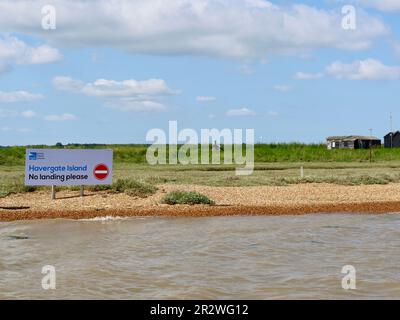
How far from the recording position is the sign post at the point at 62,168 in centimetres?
2153

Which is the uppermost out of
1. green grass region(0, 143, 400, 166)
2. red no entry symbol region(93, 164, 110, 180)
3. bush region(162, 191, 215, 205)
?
green grass region(0, 143, 400, 166)

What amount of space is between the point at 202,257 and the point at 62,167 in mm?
10644

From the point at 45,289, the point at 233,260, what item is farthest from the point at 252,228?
the point at 45,289

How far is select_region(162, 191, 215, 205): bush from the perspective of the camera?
2098 cm

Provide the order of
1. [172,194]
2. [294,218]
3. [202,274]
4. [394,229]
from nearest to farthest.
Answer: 1. [202,274]
2. [394,229]
3. [294,218]
4. [172,194]

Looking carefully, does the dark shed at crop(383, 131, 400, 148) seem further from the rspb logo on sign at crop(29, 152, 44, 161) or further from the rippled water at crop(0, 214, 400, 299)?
the rspb logo on sign at crop(29, 152, 44, 161)

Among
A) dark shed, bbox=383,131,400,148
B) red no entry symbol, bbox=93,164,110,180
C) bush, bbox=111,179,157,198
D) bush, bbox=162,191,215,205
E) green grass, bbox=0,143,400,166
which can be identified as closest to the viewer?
bush, bbox=162,191,215,205

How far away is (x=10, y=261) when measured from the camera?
11.9 metres

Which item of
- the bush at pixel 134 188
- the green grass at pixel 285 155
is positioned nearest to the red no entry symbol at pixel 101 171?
the bush at pixel 134 188

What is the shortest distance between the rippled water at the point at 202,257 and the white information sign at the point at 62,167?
14.2ft

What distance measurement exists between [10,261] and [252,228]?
6.39 m

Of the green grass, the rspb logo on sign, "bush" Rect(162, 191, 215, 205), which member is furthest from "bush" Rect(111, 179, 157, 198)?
the green grass

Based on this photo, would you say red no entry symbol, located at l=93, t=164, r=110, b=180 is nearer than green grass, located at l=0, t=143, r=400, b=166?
Yes

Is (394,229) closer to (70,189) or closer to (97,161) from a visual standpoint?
(97,161)
